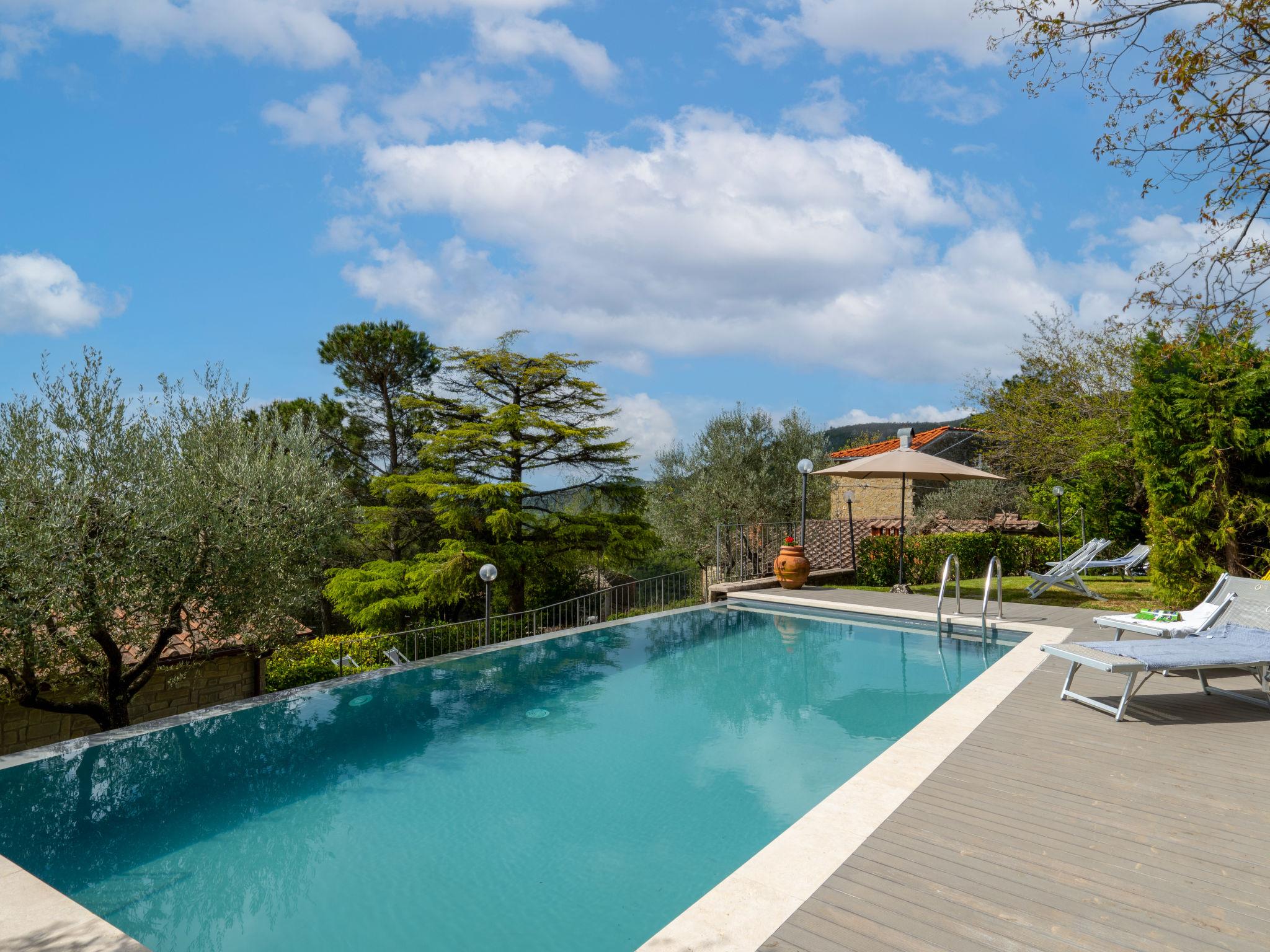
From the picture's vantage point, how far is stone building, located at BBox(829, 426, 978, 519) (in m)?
22.9

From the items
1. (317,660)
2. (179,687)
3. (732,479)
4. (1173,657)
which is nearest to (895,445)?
(732,479)

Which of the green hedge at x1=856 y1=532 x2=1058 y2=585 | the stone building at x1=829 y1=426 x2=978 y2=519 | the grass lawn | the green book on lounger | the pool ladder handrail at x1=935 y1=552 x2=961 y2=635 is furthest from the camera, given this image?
the stone building at x1=829 y1=426 x2=978 y2=519

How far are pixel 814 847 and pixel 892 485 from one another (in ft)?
68.1

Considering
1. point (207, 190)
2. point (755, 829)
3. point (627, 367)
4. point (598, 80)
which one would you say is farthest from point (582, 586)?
point (755, 829)

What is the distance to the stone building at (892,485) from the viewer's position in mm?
22875

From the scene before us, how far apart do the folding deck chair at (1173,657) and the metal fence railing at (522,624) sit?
8.21 meters

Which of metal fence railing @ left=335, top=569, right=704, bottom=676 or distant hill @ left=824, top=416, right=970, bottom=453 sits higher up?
distant hill @ left=824, top=416, right=970, bottom=453

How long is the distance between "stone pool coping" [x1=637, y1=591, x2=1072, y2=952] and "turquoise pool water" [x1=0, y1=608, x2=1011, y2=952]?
0.61m

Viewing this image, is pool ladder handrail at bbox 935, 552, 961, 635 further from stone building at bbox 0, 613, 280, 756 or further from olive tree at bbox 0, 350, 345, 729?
stone building at bbox 0, 613, 280, 756

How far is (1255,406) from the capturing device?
9.57m

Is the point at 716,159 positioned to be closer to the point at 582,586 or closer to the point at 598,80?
the point at 598,80

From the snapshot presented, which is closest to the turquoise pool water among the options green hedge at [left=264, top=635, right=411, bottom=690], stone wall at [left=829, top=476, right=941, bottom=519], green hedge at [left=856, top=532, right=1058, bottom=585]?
green hedge at [left=264, top=635, right=411, bottom=690]

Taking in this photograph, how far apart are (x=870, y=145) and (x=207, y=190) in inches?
470

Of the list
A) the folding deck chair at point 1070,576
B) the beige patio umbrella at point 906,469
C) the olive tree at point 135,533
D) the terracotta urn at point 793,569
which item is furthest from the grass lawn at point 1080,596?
the olive tree at point 135,533
